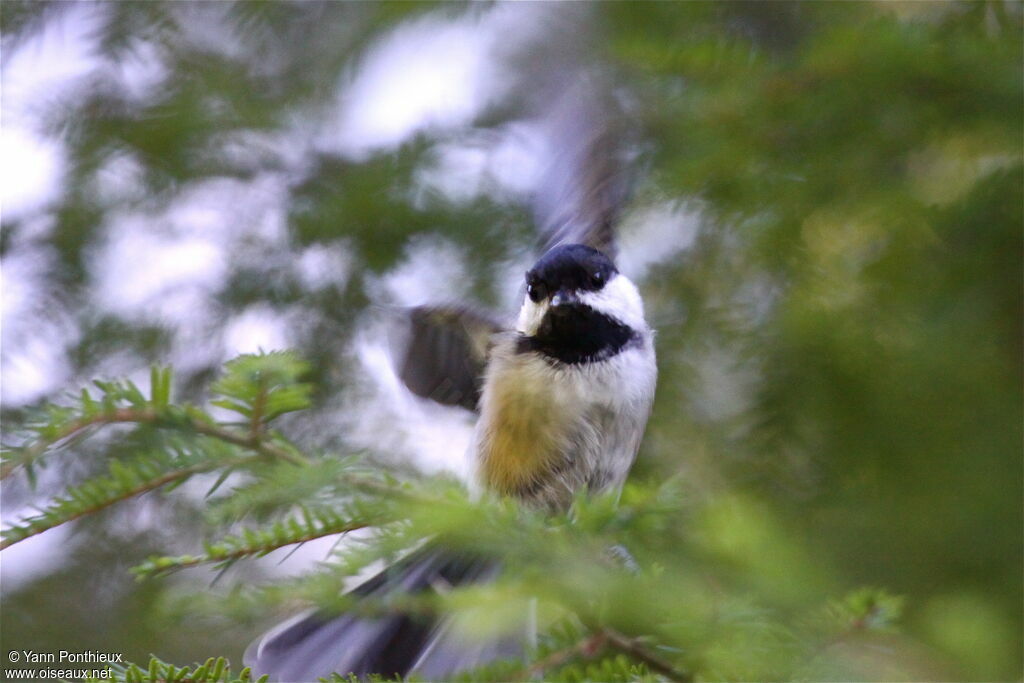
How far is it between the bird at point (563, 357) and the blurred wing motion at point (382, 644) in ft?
0.82

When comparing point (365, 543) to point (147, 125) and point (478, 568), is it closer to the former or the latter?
point (478, 568)

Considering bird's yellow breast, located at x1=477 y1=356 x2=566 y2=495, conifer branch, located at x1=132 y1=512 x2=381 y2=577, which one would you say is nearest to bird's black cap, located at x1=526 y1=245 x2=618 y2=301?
bird's yellow breast, located at x1=477 y1=356 x2=566 y2=495

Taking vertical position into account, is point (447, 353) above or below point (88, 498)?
above

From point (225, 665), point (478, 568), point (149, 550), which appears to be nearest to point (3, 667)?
point (149, 550)

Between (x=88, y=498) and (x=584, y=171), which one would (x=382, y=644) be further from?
(x=584, y=171)

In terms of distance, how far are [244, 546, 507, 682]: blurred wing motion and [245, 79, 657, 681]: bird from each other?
251 millimetres

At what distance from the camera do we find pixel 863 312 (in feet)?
4.98

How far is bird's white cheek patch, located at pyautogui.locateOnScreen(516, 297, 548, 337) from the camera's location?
1457 mm

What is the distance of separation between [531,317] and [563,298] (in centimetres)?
10

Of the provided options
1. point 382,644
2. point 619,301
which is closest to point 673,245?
point 619,301

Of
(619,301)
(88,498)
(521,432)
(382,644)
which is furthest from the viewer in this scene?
(619,301)

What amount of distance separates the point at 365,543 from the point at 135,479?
20cm

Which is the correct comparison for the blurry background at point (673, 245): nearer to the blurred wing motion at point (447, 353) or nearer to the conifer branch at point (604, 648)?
the blurred wing motion at point (447, 353)

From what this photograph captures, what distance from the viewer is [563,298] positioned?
4.63ft
